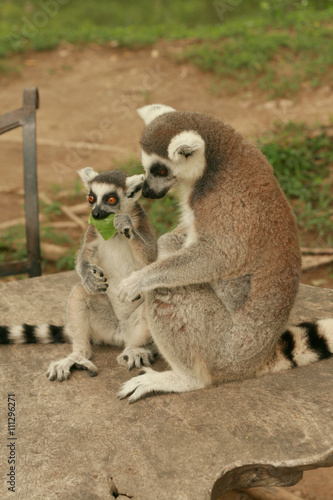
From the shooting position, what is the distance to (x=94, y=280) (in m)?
3.52

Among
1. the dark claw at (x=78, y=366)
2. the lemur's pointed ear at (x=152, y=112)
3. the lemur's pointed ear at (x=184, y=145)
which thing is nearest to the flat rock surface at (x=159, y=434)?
the dark claw at (x=78, y=366)

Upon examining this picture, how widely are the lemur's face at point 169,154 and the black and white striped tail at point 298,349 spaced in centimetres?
110

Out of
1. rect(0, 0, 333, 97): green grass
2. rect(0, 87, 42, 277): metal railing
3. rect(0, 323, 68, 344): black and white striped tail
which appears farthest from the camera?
rect(0, 0, 333, 97): green grass

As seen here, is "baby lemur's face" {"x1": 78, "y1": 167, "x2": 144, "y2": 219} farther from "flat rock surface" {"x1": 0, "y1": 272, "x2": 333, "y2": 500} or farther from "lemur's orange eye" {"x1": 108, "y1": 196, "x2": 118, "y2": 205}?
"flat rock surface" {"x1": 0, "y1": 272, "x2": 333, "y2": 500}

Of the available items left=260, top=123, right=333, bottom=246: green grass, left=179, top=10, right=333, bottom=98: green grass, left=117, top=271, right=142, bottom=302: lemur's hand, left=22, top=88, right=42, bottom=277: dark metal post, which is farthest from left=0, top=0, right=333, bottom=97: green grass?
left=117, top=271, right=142, bottom=302: lemur's hand

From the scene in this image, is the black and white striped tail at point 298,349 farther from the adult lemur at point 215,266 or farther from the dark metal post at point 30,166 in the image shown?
the dark metal post at point 30,166

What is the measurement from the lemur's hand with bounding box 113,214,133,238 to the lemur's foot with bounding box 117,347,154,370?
728 millimetres

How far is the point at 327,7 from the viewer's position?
13.2m

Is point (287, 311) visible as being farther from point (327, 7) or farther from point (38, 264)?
point (327, 7)

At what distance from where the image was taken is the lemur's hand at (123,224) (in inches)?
135

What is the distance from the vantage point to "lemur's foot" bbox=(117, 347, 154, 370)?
356 cm

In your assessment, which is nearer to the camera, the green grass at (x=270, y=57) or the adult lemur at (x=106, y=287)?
the adult lemur at (x=106, y=287)

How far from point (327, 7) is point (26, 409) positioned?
12.7 m

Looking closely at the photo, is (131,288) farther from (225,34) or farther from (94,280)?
(225,34)
